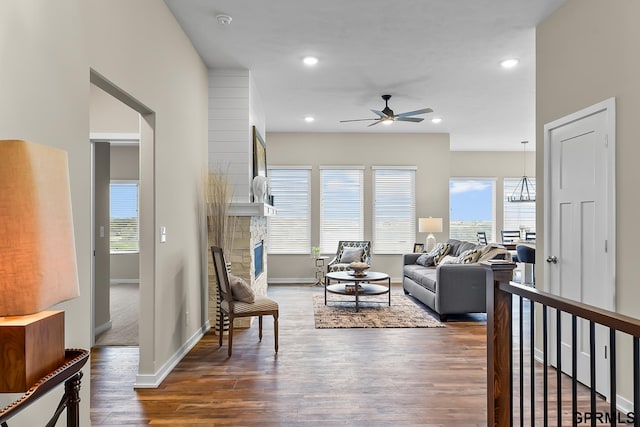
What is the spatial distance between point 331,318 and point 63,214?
4.44 meters

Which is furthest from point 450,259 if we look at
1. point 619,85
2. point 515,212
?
point 515,212

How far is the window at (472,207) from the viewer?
10594mm

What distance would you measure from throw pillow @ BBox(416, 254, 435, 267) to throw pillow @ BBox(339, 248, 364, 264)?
1.06 meters

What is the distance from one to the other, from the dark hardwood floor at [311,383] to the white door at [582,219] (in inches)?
33.3

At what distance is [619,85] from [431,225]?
533cm

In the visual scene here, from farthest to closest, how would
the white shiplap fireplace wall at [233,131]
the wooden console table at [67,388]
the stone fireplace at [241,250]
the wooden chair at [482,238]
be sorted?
the wooden chair at [482,238] < the white shiplap fireplace wall at [233,131] < the stone fireplace at [241,250] < the wooden console table at [67,388]

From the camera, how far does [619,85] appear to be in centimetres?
298

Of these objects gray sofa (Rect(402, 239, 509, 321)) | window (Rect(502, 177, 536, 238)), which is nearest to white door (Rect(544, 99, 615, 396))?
gray sofa (Rect(402, 239, 509, 321))

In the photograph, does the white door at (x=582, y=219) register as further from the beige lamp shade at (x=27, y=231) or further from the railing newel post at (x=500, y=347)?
the beige lamp shade at (x=27, y=231)

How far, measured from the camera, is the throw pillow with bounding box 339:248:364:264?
25.8ft

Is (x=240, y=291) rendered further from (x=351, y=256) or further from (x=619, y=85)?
(x=351, y=256)

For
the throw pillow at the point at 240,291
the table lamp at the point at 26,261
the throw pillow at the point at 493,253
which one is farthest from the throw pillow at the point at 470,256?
the table lamp at the point at 26,261

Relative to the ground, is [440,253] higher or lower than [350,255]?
higher

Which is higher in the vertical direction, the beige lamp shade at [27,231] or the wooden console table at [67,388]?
the beige lamp shade at [27,231]
